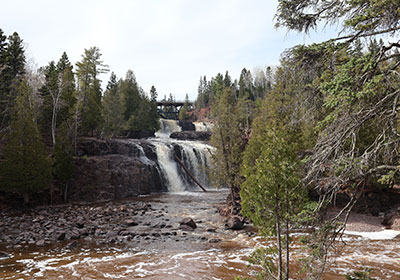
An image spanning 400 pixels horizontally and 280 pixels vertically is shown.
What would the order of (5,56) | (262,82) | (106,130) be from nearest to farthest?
(5,56) < (106,130) < (262,82)

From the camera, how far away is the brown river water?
33.4 ft

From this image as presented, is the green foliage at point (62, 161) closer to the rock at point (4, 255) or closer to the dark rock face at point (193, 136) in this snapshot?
the rock at point (4, 255)

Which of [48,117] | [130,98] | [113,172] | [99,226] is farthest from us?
[130,98]

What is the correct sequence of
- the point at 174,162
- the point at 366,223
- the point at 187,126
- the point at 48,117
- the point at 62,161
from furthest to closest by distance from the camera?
the point at 187,126 → the point at 174,162 → the point at 48,117 → the point at 62,161 → the point at 366,223

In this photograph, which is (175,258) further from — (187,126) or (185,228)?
(187,126)

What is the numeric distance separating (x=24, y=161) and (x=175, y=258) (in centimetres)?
1773

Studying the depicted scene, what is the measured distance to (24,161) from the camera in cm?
2262

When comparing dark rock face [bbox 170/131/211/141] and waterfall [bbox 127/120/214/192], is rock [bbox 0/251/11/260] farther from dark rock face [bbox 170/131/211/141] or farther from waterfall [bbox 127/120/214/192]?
dark rock face [bbox 170/131/211/141]

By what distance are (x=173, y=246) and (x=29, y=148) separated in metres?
16.7

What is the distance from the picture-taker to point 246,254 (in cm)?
1220

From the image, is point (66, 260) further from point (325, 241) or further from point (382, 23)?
point (382, 23)

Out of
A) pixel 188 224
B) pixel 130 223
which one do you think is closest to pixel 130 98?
pixel 130 223

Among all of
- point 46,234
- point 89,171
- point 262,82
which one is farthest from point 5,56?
point 262,82

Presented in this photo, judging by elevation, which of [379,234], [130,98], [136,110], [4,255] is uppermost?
[130,98]
